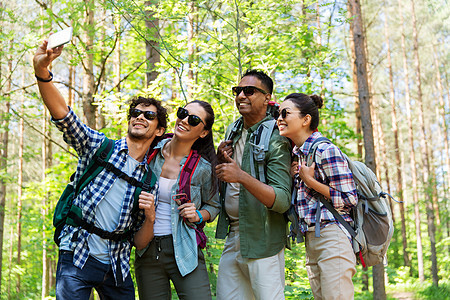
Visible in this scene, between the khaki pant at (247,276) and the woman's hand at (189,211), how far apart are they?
17.0 inches

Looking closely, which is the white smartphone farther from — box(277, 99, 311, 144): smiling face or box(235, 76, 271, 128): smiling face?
box(277, 99, 311, 144): smiling face

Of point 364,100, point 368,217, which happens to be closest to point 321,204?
point 368,217

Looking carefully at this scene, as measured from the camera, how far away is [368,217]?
295 cm

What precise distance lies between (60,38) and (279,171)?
5.74ft

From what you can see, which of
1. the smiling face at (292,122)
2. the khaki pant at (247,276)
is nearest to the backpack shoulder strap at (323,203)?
the smiling face at (292,122)

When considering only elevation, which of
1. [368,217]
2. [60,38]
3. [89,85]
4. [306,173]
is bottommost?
[368,217]

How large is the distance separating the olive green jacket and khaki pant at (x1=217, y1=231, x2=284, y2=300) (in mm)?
82

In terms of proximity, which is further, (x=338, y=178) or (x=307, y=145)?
(x=307, y=145)

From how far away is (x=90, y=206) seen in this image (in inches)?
103

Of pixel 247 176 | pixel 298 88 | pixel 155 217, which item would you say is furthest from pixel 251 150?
pixel 298 88

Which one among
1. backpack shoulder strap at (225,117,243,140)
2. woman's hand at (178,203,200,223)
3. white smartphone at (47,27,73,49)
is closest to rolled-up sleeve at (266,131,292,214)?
backpack shoulder strap at (225,117,243,140)

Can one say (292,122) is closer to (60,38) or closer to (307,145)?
(307,145)

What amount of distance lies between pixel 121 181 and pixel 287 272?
15.0 ft

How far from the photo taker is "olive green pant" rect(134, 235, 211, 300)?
2891 mm
